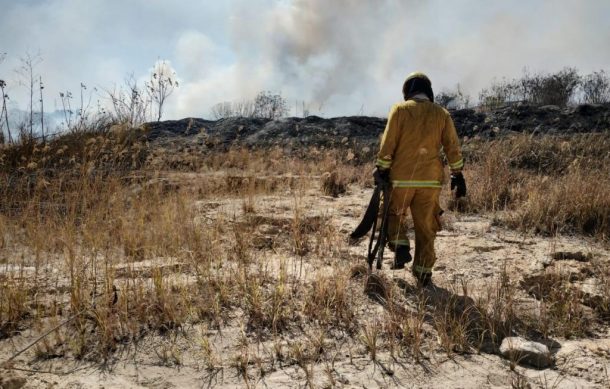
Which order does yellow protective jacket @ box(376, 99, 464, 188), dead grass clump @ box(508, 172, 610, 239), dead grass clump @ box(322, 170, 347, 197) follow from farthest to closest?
dead grass clump @ box(322, 170, 347, 197) < dead grass clump @ box(508, 172, 610, 239) < yellow protective jacket @ box(376, 99, 464, 188)

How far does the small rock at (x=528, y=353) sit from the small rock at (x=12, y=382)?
2873 millimetres

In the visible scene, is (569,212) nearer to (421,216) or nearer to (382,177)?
(421,216)

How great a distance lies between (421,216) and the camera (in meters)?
3.74

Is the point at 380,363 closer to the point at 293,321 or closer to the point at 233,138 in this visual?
the point at 293,321

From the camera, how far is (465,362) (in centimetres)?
269

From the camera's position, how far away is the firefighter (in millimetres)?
3658

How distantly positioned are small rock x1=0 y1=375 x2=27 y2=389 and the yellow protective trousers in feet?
9.50

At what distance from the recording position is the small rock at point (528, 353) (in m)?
2.62

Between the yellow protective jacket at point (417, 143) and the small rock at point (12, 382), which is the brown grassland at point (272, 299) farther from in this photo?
the yellow protective jacket at point (417, 143)

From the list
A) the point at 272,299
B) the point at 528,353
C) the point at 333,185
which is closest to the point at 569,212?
the point at 528,353

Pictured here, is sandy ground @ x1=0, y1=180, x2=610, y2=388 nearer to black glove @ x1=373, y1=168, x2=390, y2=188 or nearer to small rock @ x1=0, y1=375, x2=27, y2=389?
small rock @ x1=0, y1=375, x2=27, y2=389

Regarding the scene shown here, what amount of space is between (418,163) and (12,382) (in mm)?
3165

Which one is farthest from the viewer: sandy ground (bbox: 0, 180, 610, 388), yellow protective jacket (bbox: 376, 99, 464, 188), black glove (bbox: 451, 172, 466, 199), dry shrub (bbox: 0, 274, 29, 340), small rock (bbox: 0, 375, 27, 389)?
black glove (bbox: 451, 172, 466, 199)

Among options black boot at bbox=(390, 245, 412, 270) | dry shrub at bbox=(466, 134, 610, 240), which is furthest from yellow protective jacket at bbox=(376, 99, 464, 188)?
dry shrub at bbox=(466, 134, 610, 240)
